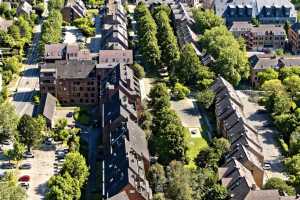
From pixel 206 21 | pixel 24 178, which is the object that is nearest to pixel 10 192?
pixel 24 178

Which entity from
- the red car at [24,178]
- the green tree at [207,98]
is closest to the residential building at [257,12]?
the green tree at [207,98]

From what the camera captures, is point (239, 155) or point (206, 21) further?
point (206, 21)

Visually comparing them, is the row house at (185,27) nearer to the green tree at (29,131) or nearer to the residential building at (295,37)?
the residential building at (295,37)

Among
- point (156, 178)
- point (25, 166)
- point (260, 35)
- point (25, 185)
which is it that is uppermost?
point (260, 35)

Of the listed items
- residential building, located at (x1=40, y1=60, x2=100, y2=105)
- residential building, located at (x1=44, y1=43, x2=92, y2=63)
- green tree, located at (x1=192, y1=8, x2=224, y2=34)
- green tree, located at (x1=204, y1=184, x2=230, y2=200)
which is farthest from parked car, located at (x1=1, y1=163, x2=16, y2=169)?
green tree, located at (x1=192, y1=8, x2=224, y2=34)

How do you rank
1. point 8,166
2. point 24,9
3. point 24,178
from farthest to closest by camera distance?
point 24,9
point 8,166
point 24,178

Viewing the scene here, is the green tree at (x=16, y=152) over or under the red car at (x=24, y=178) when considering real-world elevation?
over

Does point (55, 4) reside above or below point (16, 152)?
above

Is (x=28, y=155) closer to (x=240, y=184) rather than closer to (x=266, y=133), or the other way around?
(x=240, y=184)
